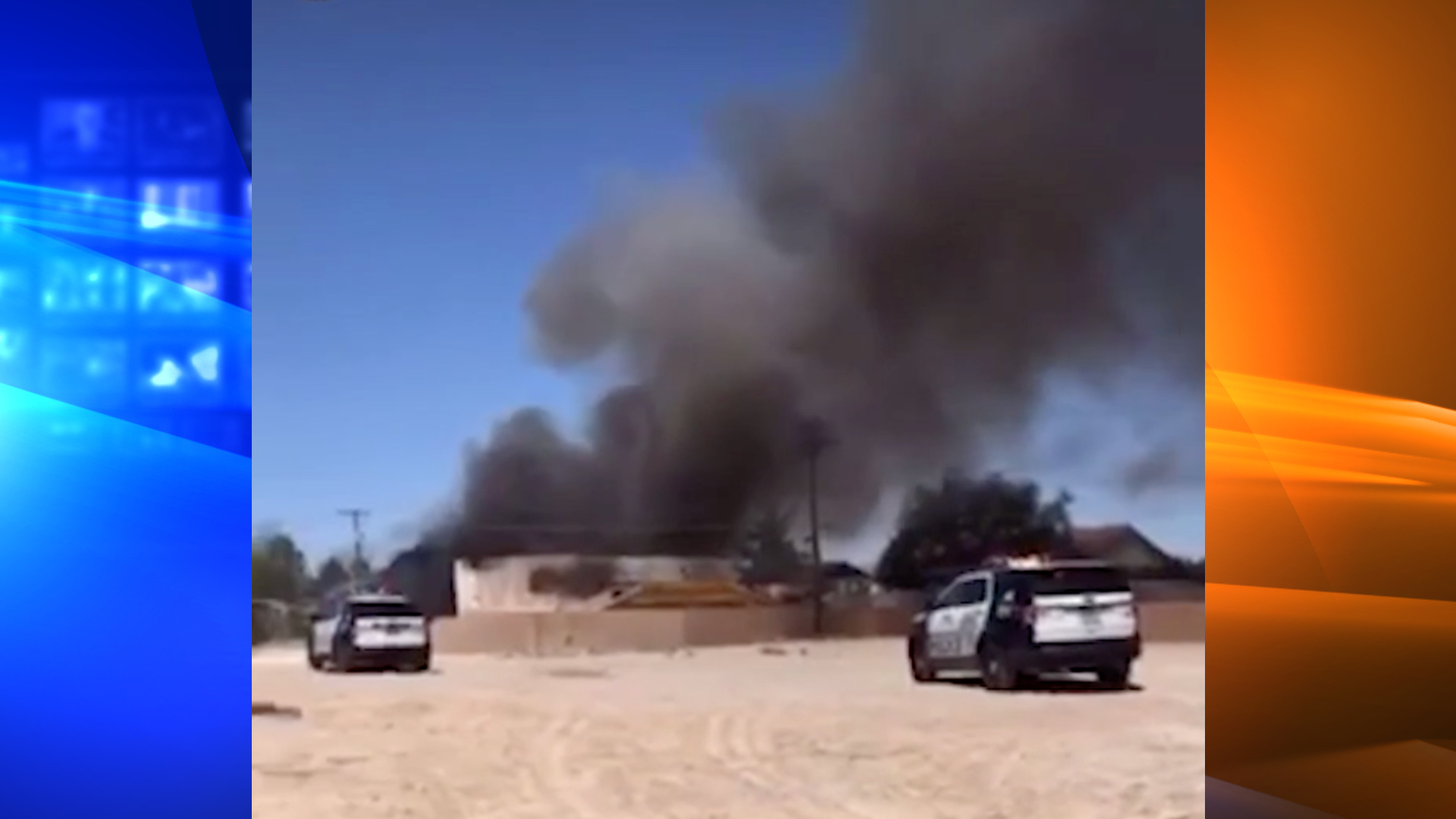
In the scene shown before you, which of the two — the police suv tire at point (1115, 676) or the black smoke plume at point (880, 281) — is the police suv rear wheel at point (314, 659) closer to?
the black smoke plume at point (880, 281)

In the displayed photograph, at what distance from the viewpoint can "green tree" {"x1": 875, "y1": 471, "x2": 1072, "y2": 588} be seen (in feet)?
10.6

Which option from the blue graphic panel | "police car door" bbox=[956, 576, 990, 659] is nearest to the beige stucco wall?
"police car door" bbox=[956, 576, 990, 659]

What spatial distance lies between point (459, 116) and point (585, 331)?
0.67m

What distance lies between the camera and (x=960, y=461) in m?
3.21

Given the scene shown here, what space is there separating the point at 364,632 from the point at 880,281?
1.62m

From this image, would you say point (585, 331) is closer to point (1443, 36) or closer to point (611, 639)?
point (611, 639)

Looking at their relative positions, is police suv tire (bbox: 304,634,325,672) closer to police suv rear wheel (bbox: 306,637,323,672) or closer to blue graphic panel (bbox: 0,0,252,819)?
police suv rear wheel (bbox: 306,637,323,672)

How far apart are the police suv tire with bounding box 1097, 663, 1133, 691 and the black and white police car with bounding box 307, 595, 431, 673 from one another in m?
1.78

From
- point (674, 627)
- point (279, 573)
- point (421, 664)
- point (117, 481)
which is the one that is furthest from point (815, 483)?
point (117, 481)

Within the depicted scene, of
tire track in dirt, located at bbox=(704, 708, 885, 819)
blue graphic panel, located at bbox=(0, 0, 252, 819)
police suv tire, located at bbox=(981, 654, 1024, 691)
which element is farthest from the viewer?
police suv tire, located at bbox=(981, 654, 1024, 691)

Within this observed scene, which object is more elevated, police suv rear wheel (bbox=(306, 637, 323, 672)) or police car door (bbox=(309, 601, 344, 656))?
police car door (bbox=(309, 601, 344, 656))

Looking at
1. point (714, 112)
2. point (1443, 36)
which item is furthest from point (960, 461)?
point (1443, 36)

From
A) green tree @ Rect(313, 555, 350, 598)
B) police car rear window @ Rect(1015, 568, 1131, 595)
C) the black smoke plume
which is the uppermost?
the black smoke plume

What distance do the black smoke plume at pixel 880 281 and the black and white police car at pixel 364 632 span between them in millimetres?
238
